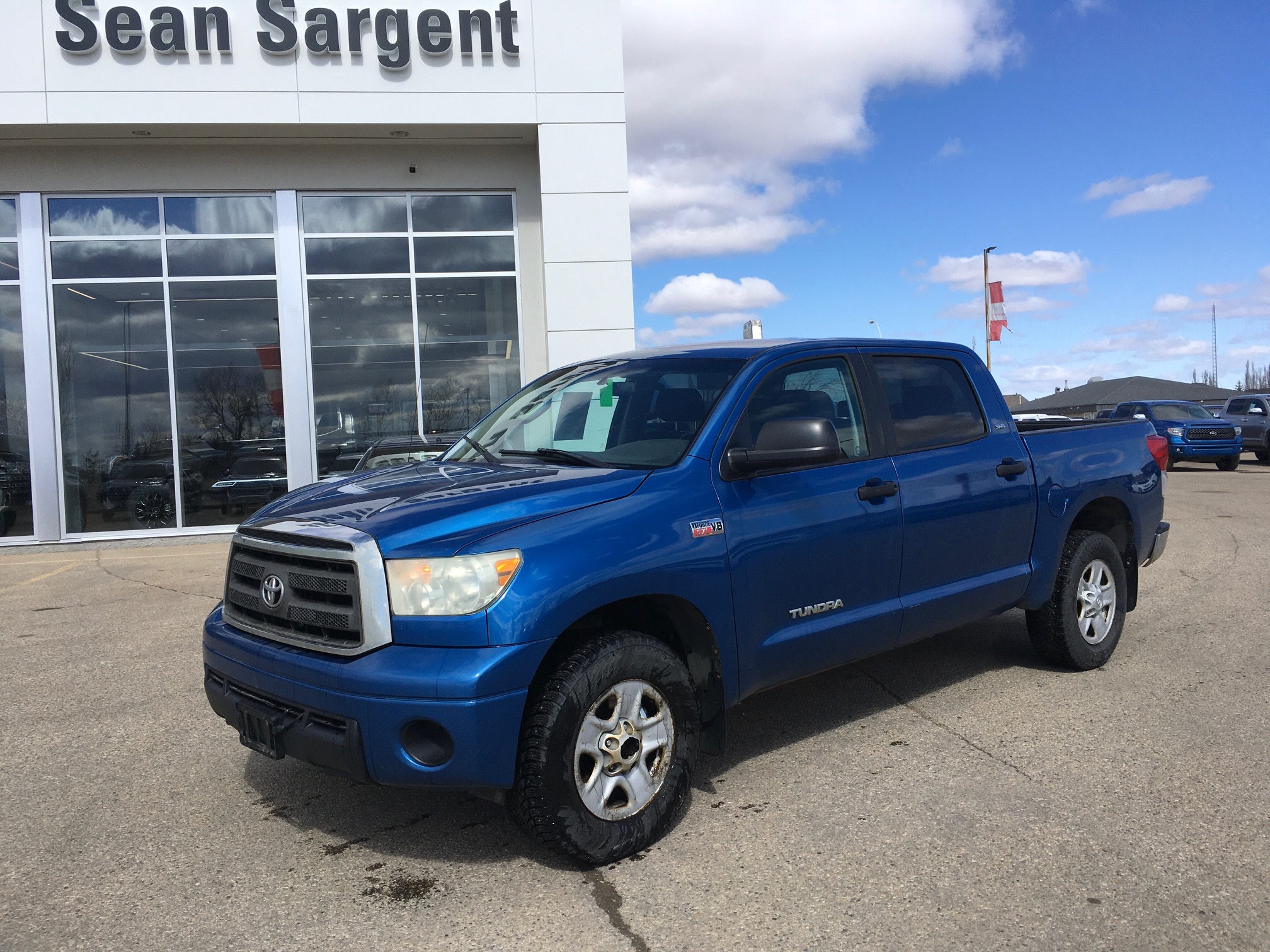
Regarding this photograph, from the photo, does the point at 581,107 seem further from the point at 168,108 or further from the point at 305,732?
the point at 305,732

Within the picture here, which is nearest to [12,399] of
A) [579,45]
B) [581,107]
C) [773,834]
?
[581,107]

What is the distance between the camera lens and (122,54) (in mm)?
13172

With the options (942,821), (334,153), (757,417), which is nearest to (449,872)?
(942,821)

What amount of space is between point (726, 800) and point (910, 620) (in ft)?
4.06

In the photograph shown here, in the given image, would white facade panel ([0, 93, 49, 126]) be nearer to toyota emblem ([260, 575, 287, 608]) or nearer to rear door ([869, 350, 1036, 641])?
toyota emblem ([260, 575, 287, 608])

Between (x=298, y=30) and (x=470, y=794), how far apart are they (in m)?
12.5

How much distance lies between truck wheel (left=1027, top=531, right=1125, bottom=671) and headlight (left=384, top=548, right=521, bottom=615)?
353 centimetres

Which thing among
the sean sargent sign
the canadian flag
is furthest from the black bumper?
the canadian flag

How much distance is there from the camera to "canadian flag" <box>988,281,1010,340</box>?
3294 cm

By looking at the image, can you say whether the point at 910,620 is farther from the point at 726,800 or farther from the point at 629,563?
the point at 629,563

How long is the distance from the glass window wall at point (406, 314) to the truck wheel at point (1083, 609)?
10507 mm

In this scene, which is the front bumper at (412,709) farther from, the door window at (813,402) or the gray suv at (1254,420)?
the gray suv at (1254,420)

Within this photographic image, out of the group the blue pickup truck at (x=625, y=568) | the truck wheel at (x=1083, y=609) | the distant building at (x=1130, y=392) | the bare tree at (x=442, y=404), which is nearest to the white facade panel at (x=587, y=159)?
the bare tree at (x=442, y=404)

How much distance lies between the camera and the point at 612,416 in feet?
14.6
